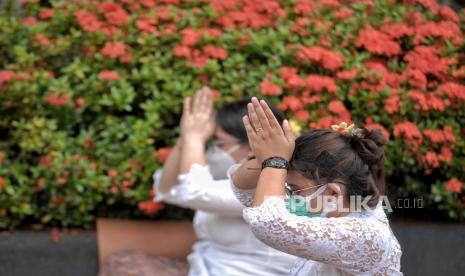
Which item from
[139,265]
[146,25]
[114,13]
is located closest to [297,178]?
[139,265]

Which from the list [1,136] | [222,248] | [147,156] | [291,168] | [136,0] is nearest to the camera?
[291,168]

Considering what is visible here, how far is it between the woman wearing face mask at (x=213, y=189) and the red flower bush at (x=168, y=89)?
28 cm

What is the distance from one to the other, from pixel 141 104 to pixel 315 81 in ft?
3.00

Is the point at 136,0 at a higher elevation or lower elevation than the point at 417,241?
higher

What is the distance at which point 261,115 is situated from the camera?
209 centimetres

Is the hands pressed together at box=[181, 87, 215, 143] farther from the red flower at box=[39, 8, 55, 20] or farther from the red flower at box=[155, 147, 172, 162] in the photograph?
the red flower at box=[39, 8, 55, 20]

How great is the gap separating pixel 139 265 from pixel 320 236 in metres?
1.65

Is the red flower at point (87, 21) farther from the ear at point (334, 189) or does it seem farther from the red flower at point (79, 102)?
the ear at point (334, 189)

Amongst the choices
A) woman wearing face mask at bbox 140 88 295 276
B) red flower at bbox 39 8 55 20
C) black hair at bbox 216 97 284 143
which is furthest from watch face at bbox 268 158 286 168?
red flower at bbox 39 8 55 20

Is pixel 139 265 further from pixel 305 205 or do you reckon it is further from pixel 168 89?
pixel 305 205

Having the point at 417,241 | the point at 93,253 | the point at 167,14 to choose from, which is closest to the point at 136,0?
the point at 167,14

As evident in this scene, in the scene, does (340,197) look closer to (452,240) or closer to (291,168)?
(291,168)

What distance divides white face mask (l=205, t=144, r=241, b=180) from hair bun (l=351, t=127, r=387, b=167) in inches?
47.2

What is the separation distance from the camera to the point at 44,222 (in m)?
3.82
